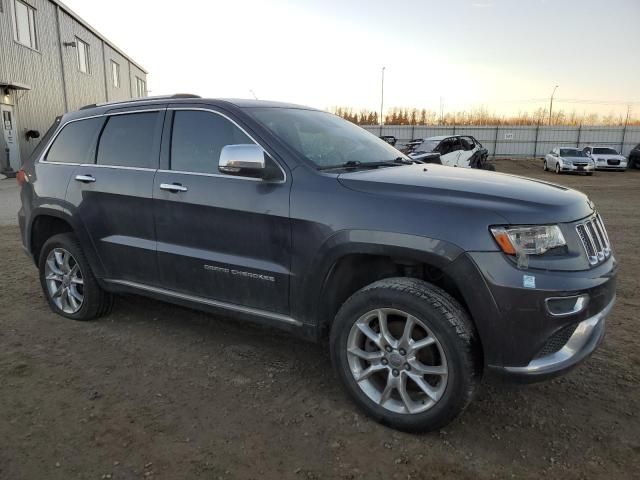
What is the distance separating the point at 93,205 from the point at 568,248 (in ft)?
11.2

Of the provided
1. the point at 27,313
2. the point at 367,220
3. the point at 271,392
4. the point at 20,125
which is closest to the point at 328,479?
the point at 271,392

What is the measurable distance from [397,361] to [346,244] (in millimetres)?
707

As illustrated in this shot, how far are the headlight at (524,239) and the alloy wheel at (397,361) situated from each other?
23.5 inches

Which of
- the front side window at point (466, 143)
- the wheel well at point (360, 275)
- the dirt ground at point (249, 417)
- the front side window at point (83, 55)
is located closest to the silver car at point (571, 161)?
the front side window at point (466, 143)

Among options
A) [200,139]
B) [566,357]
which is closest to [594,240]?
[566,357]

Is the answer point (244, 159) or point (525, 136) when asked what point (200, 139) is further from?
point (525, 136)

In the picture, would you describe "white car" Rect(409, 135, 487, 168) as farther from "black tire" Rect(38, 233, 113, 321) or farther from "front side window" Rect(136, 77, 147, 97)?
"front side window" Rect(136, 77, 147, 97)

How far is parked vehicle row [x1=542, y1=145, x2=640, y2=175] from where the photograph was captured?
24.9 m

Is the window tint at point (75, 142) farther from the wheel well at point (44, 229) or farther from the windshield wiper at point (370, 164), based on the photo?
the windshield wiper at point (370, 164)

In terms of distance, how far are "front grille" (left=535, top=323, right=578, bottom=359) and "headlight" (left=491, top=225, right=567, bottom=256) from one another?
0.41 meters

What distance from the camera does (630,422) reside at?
286 centimetres

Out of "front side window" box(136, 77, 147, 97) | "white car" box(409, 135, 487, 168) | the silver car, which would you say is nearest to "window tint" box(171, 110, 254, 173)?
"white car" box(409, 135, 487, 168)

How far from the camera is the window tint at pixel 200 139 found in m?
3.41

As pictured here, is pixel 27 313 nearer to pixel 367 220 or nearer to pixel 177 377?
pixel 177 377
